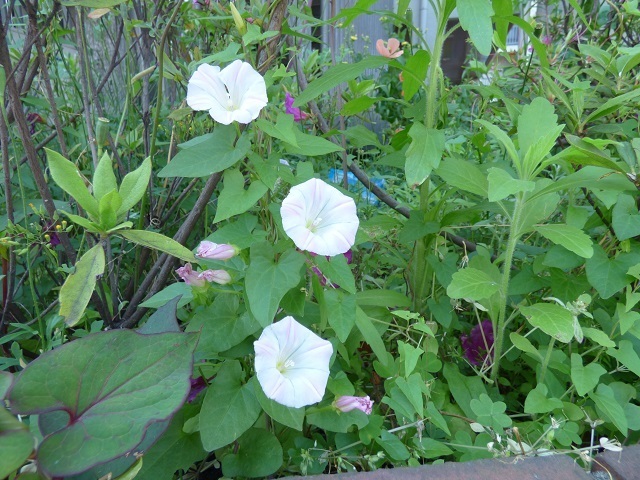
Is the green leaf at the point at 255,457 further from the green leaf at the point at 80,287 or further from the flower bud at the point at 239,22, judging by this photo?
the flower bud at the point at 239,22

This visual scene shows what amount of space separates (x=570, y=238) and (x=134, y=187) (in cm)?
75

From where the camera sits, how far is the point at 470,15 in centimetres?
98

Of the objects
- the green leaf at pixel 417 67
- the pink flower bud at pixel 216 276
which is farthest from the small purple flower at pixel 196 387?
the green leaf at pixel 417 67

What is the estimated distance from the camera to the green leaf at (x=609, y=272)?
111 cm

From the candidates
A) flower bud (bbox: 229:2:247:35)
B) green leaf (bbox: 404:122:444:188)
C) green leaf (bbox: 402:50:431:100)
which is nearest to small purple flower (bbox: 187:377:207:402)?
green leaf (bbox: 404:122:444:188)

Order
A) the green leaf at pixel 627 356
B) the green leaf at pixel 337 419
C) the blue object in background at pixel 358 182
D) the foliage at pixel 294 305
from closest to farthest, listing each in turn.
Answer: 1. the foliage at pixel 294 305
2. the green leaf at pixel 337 419
3. the green leaf at pixel 627 356
4. the blue object in background at pixel 358 182

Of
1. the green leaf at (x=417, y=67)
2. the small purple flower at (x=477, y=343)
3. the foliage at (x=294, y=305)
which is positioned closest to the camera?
the foliage at (x=294, y=305)

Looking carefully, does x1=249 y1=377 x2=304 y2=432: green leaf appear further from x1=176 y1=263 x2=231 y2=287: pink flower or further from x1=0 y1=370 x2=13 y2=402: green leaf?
x1=0 y1=370 x2=13 y2=402: green leaf

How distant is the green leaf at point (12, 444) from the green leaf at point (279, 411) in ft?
1.17

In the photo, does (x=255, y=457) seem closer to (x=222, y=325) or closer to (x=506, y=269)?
(x=222, y=325)

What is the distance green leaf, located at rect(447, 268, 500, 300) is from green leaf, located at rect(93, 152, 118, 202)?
0.59 m

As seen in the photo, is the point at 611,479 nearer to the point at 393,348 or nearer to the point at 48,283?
the point at 393,348

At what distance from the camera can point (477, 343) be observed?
1.33 metres

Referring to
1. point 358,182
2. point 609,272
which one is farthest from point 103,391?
point 358,182
